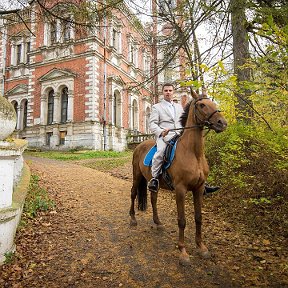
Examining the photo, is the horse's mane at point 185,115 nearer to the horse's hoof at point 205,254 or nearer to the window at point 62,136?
the horse's hoof at point 205,254

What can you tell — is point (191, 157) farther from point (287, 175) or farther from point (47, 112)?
point (47, 112)

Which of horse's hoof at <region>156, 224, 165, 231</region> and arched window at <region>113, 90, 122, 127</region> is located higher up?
arched window at <region>113, 90, 122, 127</region>

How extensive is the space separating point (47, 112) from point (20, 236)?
18551mm

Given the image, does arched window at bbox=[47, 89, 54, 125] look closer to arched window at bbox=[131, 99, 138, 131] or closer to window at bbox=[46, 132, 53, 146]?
window at bbox=[46, 132, 53, 146]

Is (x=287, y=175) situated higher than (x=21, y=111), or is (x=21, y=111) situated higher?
(x=21, y=111)

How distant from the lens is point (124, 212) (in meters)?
6.03

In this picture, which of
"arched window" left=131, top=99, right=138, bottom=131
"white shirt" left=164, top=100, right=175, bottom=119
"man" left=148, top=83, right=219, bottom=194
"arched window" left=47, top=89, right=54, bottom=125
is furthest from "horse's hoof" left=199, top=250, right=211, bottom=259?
"arched window" left=131, top=99, right=138, bottom=131

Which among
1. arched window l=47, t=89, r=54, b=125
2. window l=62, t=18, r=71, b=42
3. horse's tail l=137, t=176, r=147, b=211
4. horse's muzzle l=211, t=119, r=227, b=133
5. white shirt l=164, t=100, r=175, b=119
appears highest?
arched window l=47, t=89, r=54, b=125

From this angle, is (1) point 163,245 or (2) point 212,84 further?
(2) point 212,84

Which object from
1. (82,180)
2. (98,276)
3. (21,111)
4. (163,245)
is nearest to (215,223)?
(163,245)

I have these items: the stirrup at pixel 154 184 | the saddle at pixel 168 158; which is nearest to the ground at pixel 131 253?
the stirrup at pixel 154 184

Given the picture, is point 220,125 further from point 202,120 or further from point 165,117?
point 165,117

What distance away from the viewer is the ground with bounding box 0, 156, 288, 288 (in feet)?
10.6

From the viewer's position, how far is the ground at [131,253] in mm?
3234
